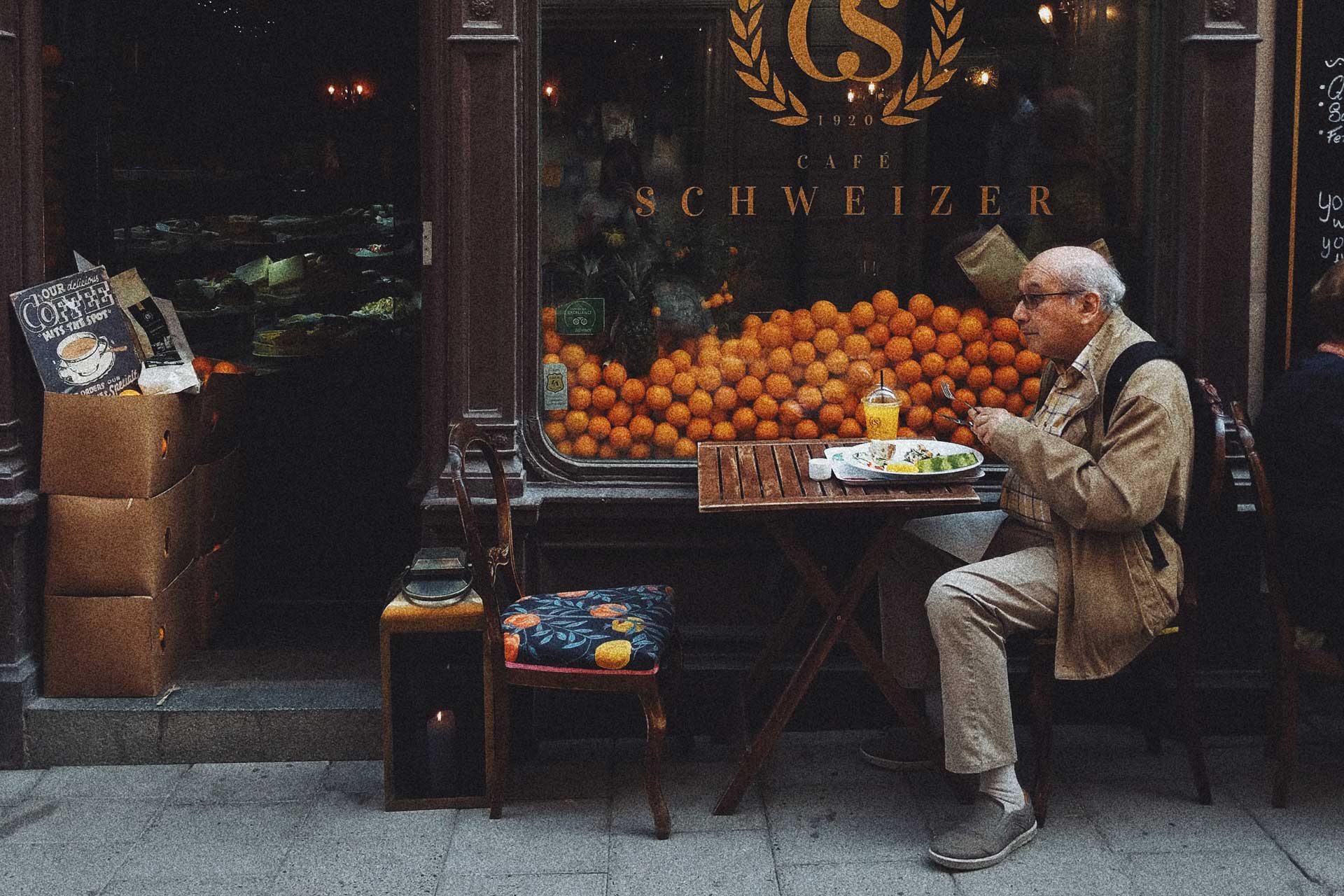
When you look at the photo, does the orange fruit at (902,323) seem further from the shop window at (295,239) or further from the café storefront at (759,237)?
the shop window at (295,239)

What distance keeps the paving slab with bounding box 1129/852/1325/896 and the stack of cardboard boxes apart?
126 inches

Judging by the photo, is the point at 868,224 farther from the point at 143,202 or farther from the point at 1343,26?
the point at 143,202

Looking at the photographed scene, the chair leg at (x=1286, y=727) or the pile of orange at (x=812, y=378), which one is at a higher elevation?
the pile of orange at (x=812, y=378)

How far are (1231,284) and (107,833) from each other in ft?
13.0

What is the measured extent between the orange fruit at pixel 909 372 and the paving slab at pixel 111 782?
280cm

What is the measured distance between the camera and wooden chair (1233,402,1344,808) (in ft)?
12.4

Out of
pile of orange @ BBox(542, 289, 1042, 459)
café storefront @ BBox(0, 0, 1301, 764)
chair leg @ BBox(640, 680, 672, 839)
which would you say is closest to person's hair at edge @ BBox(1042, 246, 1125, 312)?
café storefront @ BBox(0, 0, 1301, 764)

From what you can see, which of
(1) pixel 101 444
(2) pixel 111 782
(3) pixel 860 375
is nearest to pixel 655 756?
(3) pixel 860 375

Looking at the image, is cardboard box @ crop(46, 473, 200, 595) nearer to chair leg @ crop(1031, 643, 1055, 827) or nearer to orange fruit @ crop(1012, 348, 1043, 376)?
chair leg @ crop(1031, 643, 1055, 827)

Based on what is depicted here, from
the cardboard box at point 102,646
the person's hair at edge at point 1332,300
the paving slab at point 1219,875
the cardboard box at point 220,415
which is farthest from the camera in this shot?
the cardboard box at point 220,415

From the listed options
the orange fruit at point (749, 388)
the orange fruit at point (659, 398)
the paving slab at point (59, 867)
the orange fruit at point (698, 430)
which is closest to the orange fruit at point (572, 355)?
the orange fruit at point (659, 398)

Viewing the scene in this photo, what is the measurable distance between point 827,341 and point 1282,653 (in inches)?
70.5

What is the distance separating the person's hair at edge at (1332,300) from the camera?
3.83 meters

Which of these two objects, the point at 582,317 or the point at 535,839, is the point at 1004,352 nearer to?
the point at 582,317
